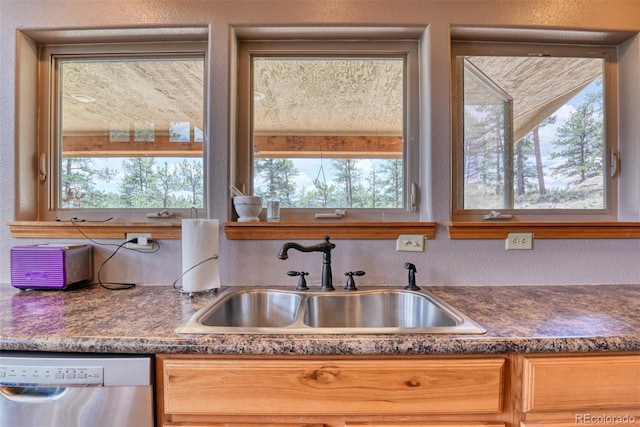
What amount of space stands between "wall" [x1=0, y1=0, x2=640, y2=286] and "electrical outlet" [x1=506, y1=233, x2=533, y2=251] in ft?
0.13

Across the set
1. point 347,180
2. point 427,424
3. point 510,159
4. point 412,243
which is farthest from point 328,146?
point 427,424

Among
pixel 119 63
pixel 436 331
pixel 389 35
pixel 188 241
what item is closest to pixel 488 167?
pixel 389 35

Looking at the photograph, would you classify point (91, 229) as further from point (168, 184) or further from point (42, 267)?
point (168, 184)

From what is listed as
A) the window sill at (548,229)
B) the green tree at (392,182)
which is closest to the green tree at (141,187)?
the green tree at (392,182)

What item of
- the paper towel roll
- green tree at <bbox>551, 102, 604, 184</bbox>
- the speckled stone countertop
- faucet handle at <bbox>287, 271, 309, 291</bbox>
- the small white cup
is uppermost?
green tree at <bbox>551, 102, 604, 184</bbox>

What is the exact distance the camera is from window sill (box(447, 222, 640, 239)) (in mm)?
1322

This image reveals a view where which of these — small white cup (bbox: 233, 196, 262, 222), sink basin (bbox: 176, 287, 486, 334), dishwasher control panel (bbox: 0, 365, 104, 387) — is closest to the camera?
dishwasher control panel (bbox: 0, 365, 104, 387)

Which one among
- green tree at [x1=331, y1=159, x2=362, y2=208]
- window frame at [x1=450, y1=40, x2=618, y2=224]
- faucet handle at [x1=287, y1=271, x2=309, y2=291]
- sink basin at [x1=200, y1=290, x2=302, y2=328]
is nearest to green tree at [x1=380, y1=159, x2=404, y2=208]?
green tree at [x1=331, y1=159, x2=362, y2=208]

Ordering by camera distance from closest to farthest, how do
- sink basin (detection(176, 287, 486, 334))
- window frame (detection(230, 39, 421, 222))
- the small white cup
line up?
sink basin (detection(176, 287, 486, 334)), the small white cup, window frame (detection(230, 39, 421, 222))

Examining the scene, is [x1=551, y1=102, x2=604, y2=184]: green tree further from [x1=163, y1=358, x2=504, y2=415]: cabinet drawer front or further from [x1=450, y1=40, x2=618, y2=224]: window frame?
[x1=163, y1=358, x2=504, y2=415]: cabinet drawer front

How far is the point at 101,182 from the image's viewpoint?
4.86 feet

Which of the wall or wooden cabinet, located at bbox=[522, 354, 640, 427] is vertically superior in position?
the wall

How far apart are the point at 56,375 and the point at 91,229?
81 cm

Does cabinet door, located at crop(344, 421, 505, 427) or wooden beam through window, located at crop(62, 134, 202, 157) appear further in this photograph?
wooden beam through window, located at crop(62, 134, 202, 157)
